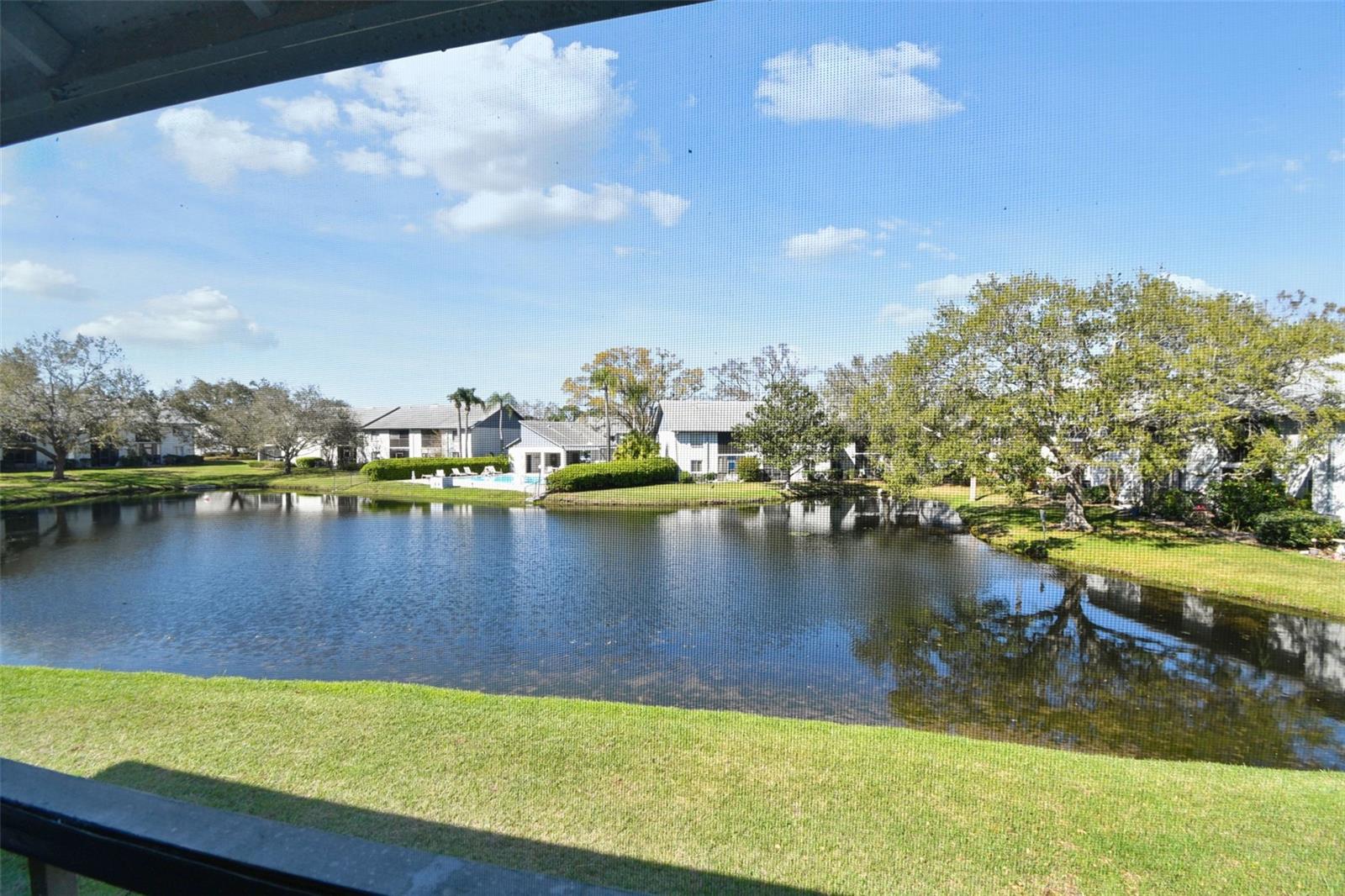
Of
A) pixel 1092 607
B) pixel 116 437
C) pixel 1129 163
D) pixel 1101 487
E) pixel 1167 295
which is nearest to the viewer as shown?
pixel 1129 163

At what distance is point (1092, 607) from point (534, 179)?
4.89m

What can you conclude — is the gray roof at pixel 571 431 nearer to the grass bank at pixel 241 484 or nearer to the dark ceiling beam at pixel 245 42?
the grass bank at pixel 241 484

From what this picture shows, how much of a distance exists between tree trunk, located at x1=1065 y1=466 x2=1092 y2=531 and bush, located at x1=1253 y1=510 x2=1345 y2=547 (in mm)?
1366

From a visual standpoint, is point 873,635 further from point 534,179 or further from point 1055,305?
point 1055,305

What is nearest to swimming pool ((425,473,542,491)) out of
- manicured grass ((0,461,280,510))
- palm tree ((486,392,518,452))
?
palm tree ((486,392,518,452))

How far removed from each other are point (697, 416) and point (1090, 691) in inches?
399

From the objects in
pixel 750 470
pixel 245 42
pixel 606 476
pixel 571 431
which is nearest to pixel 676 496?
pixel 606 476

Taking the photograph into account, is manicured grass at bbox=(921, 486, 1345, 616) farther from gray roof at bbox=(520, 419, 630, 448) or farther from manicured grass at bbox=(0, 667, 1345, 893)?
gray roof at bbox=(520, 419, 630, 448)

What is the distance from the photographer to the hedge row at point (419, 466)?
1210cm

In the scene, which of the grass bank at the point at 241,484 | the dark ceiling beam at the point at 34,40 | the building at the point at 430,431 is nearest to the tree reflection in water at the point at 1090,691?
the dark ceiling beam at the point at 34,40

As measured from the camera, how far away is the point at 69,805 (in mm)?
364

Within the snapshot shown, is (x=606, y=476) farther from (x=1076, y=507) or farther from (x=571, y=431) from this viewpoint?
(x=1076, y=507)

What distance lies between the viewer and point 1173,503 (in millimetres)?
6770

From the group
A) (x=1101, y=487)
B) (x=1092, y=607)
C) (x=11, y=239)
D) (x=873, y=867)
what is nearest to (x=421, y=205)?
(x=11, y=239)
